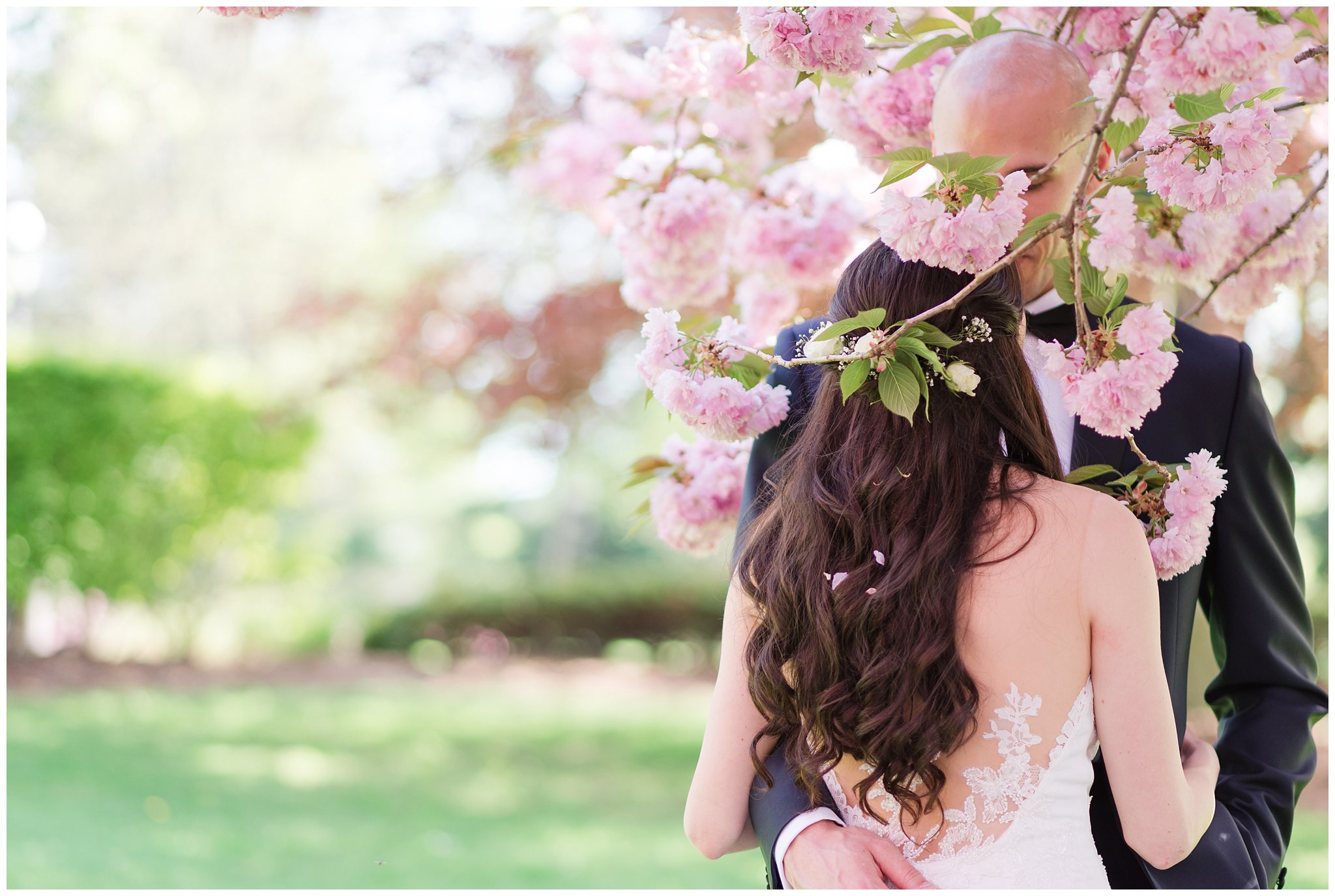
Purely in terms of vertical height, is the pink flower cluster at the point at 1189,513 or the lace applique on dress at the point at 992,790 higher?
the pink flower cluster at the point at 1189,513

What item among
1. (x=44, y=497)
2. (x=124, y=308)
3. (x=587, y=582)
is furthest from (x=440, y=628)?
(x=124, y=308)

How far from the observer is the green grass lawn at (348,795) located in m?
5.22

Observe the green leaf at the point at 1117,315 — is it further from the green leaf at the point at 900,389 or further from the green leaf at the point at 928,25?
the green leaf at the point at 928,25

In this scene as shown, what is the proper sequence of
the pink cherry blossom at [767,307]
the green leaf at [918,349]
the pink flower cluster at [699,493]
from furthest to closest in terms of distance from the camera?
the pink cherry blossom at [767,307] < the pink flower cluster at [699,493] < the green leaf at [918,349]

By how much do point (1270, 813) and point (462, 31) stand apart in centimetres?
533

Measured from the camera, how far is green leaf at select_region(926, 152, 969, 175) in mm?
1381

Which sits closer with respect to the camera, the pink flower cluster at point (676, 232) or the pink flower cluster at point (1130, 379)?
the pink flower cluster at point (1130, 379)

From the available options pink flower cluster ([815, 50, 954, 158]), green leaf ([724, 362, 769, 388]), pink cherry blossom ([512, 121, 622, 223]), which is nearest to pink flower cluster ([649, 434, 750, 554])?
green leaf ([724, 362, 769, 388])

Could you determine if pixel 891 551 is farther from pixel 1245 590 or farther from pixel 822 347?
pixel 1245 590

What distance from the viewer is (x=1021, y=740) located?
139 cm

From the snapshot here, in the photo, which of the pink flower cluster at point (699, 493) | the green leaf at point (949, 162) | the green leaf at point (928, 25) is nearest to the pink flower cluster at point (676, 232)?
the pink flower cluster at point (699, 493)

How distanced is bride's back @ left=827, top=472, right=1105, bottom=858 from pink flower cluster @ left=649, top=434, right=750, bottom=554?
2.34 ft

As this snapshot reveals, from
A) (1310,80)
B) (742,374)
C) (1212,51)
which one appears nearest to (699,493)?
(742,374)

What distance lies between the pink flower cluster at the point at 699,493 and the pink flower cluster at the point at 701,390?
326 mm
